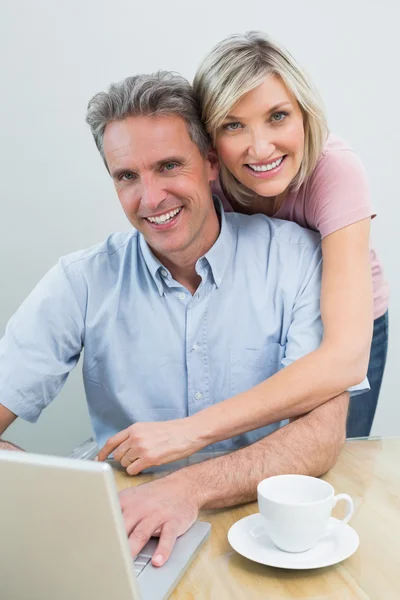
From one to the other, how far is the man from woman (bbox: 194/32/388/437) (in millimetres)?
77

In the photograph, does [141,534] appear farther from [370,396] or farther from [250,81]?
[370,396]

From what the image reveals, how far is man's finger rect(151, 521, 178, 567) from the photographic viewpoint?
0.91 meters

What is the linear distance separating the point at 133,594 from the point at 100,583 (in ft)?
0.11

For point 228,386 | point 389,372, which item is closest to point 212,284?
point 228,386

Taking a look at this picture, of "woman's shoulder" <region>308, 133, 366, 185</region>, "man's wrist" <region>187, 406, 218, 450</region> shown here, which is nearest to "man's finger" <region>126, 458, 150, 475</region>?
"man's wrist" <region>187, 406, 218, 450</region>

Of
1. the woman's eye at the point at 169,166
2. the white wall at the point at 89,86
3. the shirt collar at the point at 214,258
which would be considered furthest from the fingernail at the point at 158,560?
the white wall at the point at 89,86

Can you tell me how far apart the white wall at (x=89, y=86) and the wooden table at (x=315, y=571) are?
1545mm

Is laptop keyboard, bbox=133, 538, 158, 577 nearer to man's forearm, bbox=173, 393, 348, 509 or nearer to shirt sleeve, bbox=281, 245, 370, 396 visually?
man's forearm, bbox=173, 393, 348, 509

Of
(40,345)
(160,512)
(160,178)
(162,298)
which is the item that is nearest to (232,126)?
(160,178)

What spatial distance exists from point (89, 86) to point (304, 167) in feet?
3.43

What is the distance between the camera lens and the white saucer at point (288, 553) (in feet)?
2.88

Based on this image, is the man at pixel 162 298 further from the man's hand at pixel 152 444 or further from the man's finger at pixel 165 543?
the man's finger at pixel 165 543

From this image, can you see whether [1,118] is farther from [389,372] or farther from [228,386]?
[389,372]

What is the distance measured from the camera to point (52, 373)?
1.57 m
